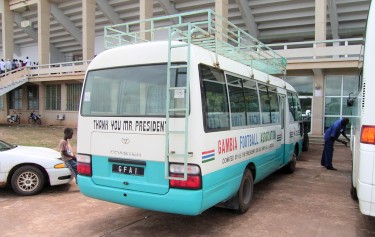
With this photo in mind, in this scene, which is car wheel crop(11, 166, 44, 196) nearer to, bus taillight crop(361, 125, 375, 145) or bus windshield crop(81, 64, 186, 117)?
bus windshield crop(81, 64, 186, 117)

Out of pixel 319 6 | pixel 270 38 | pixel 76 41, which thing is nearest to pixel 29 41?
pixel 76 41

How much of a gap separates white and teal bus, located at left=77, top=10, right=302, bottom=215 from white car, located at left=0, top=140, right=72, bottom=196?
2.03 m

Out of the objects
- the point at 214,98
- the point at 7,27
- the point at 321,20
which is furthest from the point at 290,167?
the point at 7,27

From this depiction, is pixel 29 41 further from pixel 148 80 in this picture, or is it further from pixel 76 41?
pixel 148 80

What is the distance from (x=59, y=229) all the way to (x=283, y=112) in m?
5.43

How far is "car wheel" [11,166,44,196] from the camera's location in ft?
20.5

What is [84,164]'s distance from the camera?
15.6 feet

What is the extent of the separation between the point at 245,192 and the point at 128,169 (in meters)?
2.14

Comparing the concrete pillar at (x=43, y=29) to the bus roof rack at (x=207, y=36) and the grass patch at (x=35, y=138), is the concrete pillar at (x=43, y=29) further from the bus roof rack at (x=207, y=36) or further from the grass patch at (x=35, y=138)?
the bus roof rack at (x=207, y=36)

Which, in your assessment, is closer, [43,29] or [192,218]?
[192,218]

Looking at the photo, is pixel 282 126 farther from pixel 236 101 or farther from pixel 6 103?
pixel 6 103

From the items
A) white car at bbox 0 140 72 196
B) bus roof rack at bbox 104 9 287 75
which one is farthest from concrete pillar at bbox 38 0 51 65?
bus roof rack at bbox 104 9 287 75

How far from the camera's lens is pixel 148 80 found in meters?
4.43

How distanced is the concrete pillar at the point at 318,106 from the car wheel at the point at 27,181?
14.3 meters
